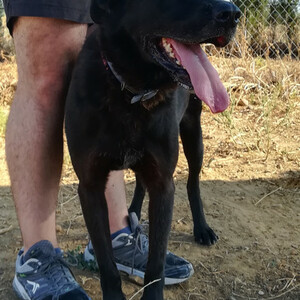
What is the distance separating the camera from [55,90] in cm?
207

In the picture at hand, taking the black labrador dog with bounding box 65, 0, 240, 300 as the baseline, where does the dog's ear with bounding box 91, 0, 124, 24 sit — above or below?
above

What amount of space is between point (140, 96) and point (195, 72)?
27 centimetres

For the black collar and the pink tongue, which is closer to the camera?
the pink tongue

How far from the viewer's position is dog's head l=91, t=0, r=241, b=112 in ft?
5.47

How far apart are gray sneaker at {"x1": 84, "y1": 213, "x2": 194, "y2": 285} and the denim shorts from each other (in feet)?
3.40

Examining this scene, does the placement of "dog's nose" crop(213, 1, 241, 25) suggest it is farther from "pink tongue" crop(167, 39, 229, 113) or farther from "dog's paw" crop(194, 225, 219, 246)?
"dog's paw" crop(194, 225, 219, 246)

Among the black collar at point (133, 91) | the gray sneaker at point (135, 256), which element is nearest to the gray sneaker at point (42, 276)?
the gray sneaker at point (135, 256)

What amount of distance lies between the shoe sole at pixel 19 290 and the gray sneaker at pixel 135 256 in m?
0.37

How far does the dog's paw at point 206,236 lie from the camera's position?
2.63 metres

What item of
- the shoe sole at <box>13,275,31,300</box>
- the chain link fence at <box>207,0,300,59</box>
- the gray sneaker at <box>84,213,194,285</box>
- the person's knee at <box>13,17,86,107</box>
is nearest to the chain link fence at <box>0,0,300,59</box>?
the chain link fence at <box>207,0,300,59</box>

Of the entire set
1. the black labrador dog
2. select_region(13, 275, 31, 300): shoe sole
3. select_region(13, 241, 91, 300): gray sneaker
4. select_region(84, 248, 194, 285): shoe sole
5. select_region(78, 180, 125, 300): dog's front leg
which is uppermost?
the black labrador dog

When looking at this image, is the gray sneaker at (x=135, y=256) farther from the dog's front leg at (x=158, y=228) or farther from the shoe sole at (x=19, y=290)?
the shoe sole at (x=19, y=290)

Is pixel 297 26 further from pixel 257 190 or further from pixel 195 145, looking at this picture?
pixel 195 145

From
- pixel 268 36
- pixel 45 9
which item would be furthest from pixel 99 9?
pixel 268 36
